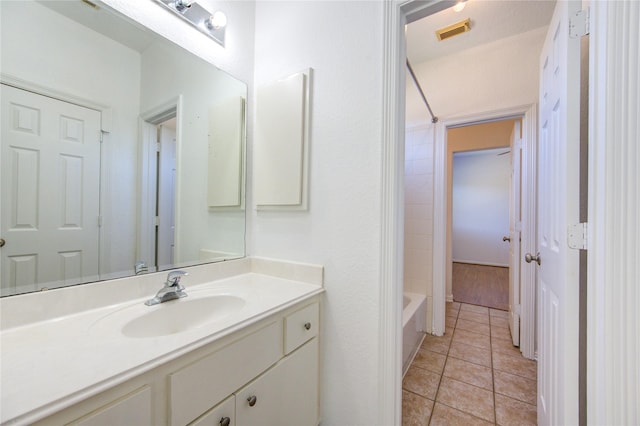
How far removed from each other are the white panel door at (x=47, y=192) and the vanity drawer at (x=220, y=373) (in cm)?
58

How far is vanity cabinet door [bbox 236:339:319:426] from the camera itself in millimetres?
837

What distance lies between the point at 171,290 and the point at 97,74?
868 mm

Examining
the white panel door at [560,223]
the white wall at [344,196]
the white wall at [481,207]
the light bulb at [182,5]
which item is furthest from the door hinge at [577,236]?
the white wall at [481,207]

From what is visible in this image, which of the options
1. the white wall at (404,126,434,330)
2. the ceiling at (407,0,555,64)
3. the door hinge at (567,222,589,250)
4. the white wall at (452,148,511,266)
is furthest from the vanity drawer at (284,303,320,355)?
the white wall at (452,148,511,266)

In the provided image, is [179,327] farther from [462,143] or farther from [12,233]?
[462,143]

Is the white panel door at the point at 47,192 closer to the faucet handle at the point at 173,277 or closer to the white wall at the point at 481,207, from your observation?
the faucet handle at the point at 173,277

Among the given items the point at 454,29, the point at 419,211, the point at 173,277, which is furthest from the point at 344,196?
the point at 454,29

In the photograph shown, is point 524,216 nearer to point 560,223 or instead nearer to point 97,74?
point 560,223

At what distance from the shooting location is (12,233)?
781 millimetres

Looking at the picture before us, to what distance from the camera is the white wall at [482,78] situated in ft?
6.34

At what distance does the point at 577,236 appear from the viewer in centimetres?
81

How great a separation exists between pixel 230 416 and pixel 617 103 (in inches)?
56.6

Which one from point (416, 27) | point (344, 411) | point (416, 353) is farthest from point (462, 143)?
point (344, 411)

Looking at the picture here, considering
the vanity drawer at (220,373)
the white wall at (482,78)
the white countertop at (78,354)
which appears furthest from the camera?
the white wall at (482,78)
